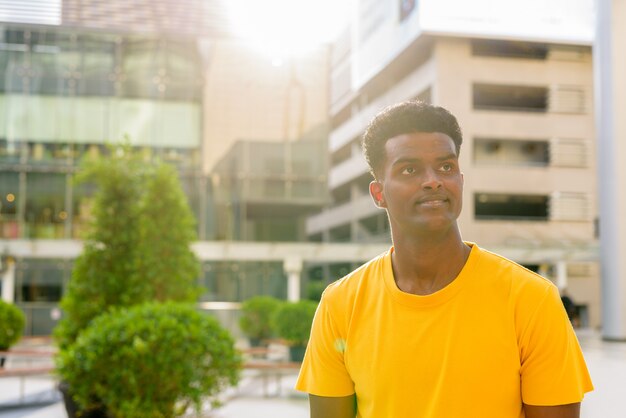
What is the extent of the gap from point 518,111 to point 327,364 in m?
43.4

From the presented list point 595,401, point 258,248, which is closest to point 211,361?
point 595,401

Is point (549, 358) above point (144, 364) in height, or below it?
above

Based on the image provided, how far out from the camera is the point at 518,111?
1730 inches

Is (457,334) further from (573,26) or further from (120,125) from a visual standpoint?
(573,26)

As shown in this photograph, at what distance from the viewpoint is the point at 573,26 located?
139 ft

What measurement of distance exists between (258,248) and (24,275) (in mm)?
8125

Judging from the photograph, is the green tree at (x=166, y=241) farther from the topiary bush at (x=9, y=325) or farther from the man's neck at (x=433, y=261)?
the topiary bush at (x=9, y=325)

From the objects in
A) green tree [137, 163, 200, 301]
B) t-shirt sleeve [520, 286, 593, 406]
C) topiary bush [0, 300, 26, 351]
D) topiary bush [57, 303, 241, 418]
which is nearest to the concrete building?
topiary bush [0, 300, 26, 351]

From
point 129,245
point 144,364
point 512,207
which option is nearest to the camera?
point 144,364

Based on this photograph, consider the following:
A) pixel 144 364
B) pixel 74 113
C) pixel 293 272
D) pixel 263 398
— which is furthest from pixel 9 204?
pixel 144 364

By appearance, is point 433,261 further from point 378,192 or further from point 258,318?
point 258,318

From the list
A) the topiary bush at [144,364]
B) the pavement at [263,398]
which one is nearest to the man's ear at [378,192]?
the topiary bush at [144,364]

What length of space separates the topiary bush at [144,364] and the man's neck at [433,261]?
5460 millimetres

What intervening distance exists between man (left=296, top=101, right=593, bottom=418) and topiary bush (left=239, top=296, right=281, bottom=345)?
61.6ft
